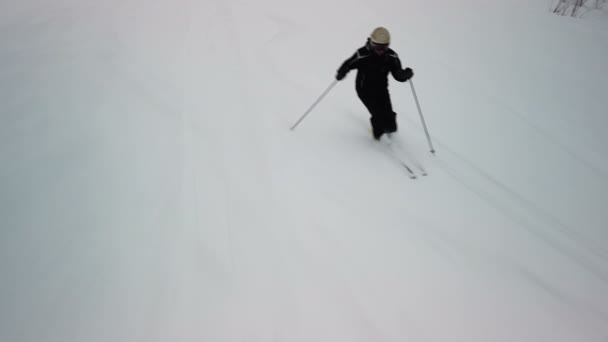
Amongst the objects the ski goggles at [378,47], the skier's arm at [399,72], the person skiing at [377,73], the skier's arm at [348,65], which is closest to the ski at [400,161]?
the person skiing at [377,73]

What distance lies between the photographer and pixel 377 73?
12.4 feet

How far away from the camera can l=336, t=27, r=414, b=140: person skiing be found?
351 centimetres

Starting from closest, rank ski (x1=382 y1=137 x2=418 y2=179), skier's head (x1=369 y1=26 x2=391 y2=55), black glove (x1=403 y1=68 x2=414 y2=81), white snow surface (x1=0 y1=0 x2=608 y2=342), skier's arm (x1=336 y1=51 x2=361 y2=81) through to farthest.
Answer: white snow surface (x1=0 y1=0 x2=608 y2=342) < skier's head (x1=369 y1=26 x2=391 y2=55) < black glove (x1=403 y1=68 x2=414 y2=81) < skier's arm (x1=336 y1=51 x2=361 y2=81) < ski (x1=382 y1=137 x2=418 y2=179)

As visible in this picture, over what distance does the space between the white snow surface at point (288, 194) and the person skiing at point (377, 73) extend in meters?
0.40

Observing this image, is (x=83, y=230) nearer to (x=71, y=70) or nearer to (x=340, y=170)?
(x=340, y=170)

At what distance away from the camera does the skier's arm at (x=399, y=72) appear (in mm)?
3600

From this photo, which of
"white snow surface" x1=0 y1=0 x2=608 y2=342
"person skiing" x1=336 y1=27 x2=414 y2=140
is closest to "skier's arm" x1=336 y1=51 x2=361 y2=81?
"person skiing" x1=336 y1=27 x2=414 y2=140

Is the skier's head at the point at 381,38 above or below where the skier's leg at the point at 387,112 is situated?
above

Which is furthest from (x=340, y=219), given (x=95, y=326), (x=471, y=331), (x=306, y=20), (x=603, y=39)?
(x=603, y=39)

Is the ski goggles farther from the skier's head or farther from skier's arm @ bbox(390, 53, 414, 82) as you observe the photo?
skier's arm @ bbox(390, 53, 414, 82)

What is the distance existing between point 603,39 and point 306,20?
205 inches

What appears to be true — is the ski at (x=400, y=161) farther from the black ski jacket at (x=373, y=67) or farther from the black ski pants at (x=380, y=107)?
the black ski jacket at (x=373, y=67)

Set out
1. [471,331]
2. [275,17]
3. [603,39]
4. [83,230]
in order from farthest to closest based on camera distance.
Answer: [275,17], [603,39], [83,230], [471,331]

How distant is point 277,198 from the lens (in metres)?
3.39
